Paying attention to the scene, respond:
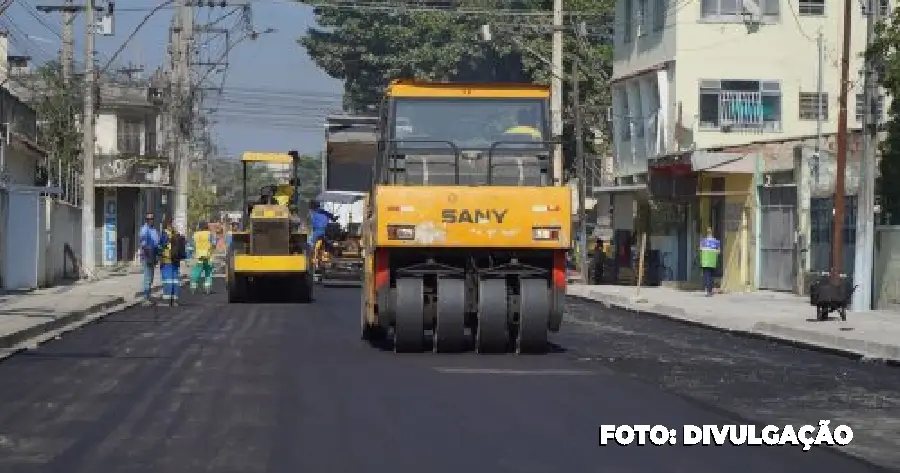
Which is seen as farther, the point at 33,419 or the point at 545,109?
the point at 545,109

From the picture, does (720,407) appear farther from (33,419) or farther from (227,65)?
(227,65)

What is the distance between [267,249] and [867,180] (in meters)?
13.2

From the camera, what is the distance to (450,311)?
2030 centimetres

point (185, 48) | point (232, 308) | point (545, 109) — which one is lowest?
point (232, 308)

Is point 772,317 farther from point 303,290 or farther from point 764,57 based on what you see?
point 764,57

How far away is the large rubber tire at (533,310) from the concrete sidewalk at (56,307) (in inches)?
262

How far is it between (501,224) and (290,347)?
375 centimetres

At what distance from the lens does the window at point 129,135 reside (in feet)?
228

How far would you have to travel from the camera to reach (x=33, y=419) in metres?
13.2

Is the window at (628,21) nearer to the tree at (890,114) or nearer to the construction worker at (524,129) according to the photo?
the tree at (890,114)

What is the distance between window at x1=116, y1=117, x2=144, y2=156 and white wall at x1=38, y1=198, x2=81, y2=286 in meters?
21.7

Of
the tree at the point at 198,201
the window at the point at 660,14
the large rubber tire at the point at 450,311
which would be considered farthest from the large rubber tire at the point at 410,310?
the tree at the point at 198,201

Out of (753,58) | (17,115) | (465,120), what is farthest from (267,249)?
(17,115)

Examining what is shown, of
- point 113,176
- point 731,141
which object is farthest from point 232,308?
point 113,176
